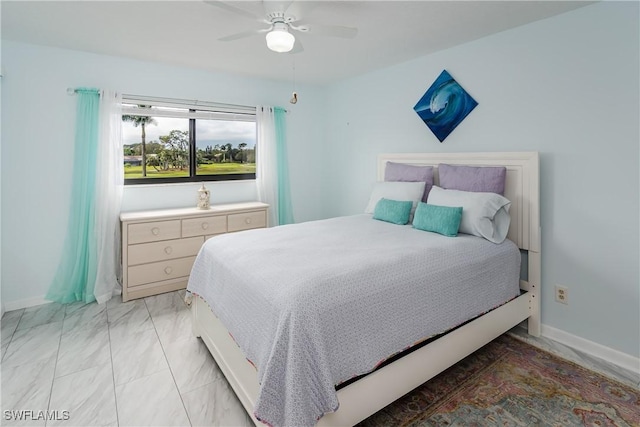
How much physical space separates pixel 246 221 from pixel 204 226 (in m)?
0.46

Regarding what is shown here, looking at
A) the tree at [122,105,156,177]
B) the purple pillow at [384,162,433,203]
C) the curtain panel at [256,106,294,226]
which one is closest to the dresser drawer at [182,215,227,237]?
the curtain panel at [256,106,294,226]

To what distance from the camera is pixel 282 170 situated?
13.9ft

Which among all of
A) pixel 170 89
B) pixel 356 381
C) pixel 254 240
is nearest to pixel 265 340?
pixel 356 381

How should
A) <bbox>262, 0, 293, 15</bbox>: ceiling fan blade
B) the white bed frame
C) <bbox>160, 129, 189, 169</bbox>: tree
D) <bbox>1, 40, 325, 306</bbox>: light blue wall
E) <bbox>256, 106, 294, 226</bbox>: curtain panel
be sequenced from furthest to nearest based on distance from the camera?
1. <bbox>256, 106, 294, 226</bbox>: curtain panel
2. <bbox>160, 129, 189, 169</bbox>: tree
3. <bbox>1, 40, 325, 306</bbox>: light blue wall
4. <bbox>262, 0, 293, 15</bbox>: ceiling fan blade
5. the white bed frame

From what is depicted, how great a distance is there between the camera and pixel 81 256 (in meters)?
3.10

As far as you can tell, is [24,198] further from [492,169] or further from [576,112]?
[576,112]

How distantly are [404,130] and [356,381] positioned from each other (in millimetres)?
2655

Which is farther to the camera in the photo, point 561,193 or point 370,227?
point 370,227

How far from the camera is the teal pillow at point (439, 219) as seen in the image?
2381 mm

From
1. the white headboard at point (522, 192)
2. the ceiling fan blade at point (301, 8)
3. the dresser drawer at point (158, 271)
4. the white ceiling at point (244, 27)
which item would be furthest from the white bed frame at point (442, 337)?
→ the ceiling fan blade at point (301, 8)

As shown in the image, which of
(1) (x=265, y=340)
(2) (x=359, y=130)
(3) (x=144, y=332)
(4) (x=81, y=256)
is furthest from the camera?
(2) (x=359, y=130)

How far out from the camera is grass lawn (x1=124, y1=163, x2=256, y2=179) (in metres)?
3.55

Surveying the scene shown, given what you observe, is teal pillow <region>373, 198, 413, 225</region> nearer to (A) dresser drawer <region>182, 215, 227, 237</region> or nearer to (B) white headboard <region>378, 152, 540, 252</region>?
(B) white headboard <region>378, 152, 540, 252</region>

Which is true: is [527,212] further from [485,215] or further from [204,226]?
[204,226]
